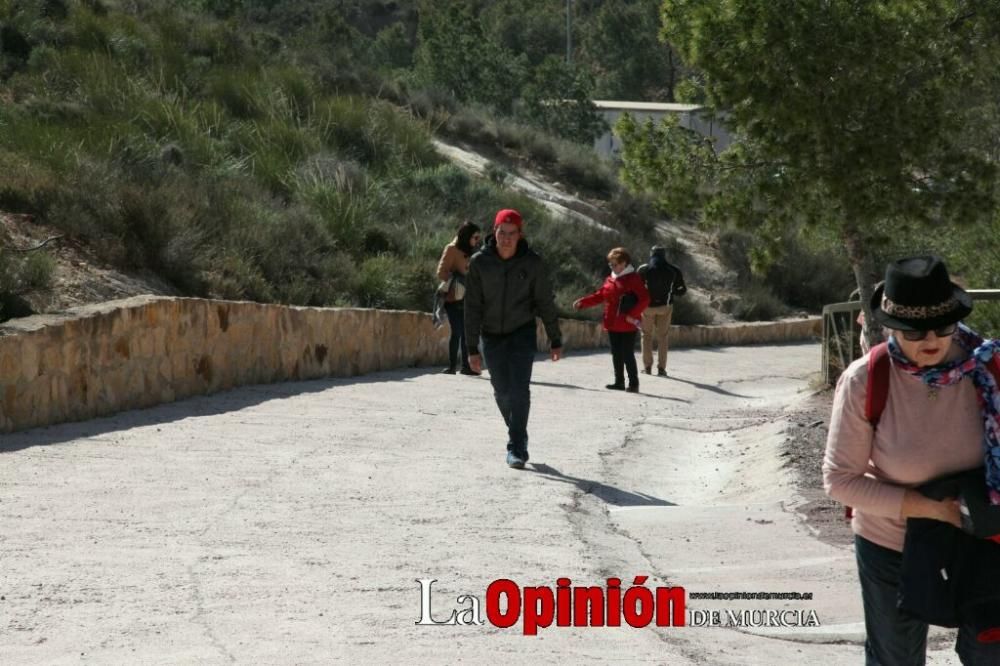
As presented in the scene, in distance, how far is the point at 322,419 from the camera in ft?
43.9

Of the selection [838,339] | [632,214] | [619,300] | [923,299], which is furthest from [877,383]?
[632,214]

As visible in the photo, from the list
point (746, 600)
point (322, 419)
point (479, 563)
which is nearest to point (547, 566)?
point (479, 563)

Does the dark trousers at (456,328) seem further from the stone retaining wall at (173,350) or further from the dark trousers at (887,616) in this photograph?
the dark trousers at (887,616)

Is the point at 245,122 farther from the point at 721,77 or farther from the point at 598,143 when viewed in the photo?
the point at 598,143

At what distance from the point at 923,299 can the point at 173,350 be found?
399 inches

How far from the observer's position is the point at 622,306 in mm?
17719

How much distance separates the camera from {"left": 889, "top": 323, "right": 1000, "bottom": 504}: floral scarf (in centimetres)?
446

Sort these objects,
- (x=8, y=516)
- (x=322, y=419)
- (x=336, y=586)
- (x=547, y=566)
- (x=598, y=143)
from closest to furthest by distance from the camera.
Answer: (x=336, y=586)
(x=547, y=566)
(x=8, y=516)
(x=322, y=419)
(x=598, y=143)

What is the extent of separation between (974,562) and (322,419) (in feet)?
30.6

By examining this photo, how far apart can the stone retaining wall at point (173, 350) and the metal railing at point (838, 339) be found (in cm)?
526

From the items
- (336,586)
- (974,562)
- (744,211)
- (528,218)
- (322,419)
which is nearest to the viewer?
(974,562)

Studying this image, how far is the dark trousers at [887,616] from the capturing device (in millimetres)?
4730

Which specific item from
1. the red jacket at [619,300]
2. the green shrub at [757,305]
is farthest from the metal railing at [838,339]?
the green shrub at [757,305]

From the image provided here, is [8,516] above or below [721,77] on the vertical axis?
below
